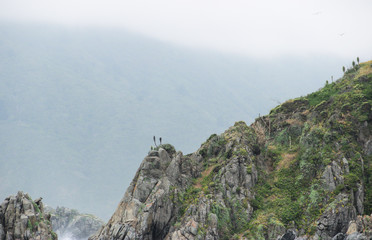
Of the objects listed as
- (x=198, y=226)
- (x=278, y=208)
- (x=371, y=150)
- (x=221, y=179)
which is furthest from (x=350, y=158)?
(x=198, y=226)

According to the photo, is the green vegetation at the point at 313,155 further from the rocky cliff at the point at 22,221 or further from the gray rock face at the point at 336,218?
the rocky cliff at the point at 22,221

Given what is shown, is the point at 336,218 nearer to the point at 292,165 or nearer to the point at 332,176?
the point at 332,176

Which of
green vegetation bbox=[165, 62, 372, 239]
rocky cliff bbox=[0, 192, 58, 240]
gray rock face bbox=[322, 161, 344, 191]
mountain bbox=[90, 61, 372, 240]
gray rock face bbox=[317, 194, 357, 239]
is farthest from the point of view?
rocky cliff bbox=[0, 192, 58, 240]

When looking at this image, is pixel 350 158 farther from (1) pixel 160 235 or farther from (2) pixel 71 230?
(2) pixel 71 230

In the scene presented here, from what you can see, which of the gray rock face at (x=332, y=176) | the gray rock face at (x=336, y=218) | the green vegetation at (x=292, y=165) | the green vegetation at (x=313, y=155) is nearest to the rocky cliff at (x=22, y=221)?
the green vegetation at (x=292, y=165)

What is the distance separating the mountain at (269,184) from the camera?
72.3m

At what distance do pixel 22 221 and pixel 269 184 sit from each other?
44345 mm

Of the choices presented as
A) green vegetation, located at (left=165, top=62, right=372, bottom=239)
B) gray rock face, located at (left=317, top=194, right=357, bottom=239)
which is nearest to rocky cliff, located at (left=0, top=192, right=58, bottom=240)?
green vegetation, located at (left=165, top=62, right=372, bottom=239)

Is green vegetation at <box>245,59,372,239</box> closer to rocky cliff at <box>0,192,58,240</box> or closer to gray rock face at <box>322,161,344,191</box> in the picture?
gray rock face at <box>322,161,344,191</box>

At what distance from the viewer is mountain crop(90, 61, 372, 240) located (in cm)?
7231

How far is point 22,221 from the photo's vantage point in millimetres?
75750

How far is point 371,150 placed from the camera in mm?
79312

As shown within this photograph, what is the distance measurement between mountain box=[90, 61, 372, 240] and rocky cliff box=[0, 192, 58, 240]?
10.6 metres

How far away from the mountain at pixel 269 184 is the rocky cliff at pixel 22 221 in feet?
34.8
